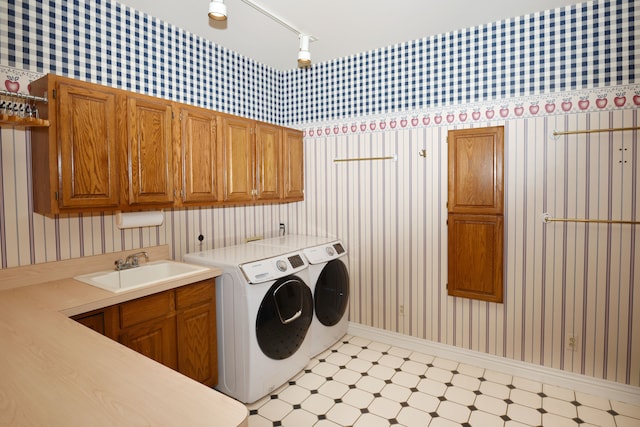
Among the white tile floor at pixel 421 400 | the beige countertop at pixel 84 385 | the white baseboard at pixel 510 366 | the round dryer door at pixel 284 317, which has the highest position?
the beige countertop at pixel 84 385

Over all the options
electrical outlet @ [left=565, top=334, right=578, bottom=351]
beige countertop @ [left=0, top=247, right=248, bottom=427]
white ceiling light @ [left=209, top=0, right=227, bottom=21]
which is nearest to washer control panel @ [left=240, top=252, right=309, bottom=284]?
beige countertop @ [left=0, top=247, right=248, bottom=427]

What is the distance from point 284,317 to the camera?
262 cm

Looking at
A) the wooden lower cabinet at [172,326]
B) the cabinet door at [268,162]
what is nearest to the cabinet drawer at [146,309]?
the wooden lower cabinet at [172,326]

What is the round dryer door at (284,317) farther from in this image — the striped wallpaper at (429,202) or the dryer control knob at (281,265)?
the striped wallpaper at (429,202)

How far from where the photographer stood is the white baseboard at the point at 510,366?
2.50 metres

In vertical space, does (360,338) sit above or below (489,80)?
below

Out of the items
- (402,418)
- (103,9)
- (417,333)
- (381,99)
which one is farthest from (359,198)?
(103,9)

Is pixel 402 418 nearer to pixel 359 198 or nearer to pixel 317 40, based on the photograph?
pixel 359 198

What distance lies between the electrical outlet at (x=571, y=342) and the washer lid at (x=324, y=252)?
1858mm

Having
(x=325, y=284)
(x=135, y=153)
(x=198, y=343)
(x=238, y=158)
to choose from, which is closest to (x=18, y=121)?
(x=135, y=153)

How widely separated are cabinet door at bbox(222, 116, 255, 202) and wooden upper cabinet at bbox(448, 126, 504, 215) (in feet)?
5.55

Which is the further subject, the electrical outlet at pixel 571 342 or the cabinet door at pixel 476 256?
the cabinet door at pixel 476 256

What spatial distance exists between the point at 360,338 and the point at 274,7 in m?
2.96

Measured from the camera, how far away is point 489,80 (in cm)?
283
